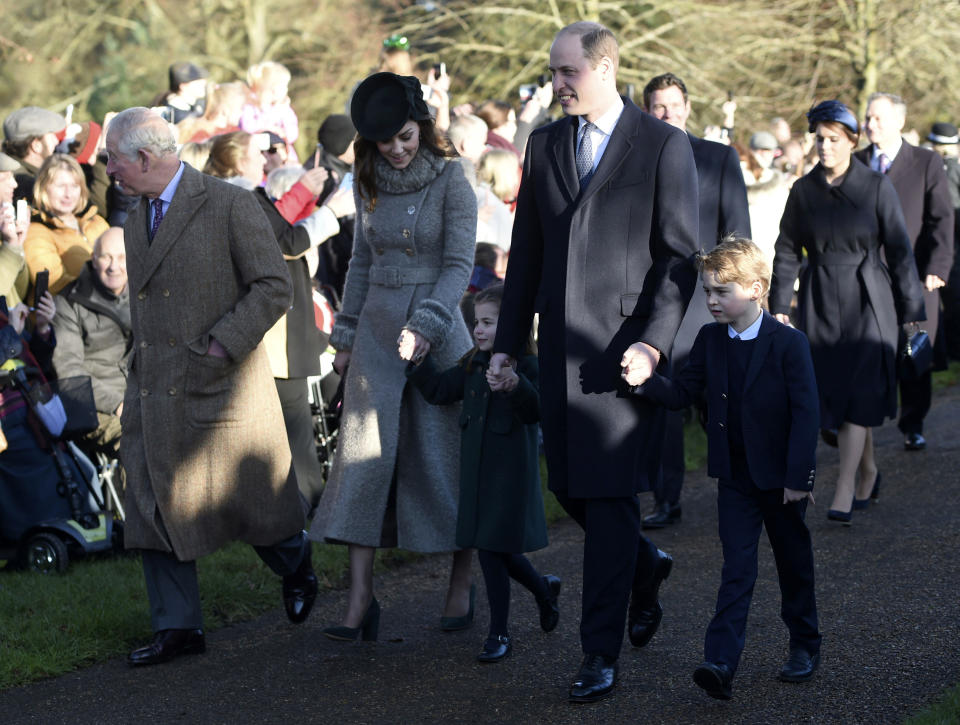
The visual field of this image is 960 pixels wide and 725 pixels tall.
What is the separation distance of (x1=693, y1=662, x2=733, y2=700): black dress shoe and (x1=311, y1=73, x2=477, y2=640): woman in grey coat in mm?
1435

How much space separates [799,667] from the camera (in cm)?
478

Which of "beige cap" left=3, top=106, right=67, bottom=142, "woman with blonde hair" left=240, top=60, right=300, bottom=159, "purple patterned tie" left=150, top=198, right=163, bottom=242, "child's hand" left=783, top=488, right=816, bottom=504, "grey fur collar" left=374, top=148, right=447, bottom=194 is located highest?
"woman with blonde hair" left=240, top=60, right=300, bottom=159

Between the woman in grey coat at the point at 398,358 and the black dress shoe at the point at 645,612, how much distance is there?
2.61 feet

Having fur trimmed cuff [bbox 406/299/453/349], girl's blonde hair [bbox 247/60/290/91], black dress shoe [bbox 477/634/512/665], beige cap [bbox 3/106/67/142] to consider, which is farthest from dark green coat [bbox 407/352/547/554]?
girl's blonde hair [bbox 247/60/290/91]

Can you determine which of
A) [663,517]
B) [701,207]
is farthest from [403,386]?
[663,517]

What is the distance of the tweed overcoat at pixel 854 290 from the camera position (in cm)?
761

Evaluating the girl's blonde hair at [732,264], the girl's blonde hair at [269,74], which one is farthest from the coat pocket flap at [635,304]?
the girl's blonde hair at [269,74]

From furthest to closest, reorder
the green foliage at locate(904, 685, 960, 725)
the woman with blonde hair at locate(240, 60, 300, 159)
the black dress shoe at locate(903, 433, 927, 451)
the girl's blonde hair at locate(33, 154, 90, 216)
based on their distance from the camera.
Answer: the woman with blonde hair at locate(240, 60, 300, 159)
the black dress shoe at locate(903, 433, 927, 451)
the girl's blonde hair at locate(33, 154, 90, 216)
the green foliage at locate(904, 685, 960, 725)

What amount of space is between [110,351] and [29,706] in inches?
126

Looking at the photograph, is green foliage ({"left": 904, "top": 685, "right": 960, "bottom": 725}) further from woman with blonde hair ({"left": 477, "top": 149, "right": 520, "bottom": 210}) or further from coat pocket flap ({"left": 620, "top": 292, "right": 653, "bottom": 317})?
woman with blonde hair ({"left": 477, "top": 149, "right": 520, "bottom": 210})

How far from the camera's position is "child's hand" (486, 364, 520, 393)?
199 inches

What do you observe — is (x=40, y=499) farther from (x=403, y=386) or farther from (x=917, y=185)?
(x=917, y=185)

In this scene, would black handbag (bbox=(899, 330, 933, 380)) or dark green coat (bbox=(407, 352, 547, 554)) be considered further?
black handbag (bbox=(899, 330, 933, 380))

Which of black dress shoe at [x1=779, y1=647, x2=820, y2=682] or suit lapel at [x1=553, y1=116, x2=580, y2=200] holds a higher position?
suit lapel at [x1=553, y1=116, x2=580, y2=200]
